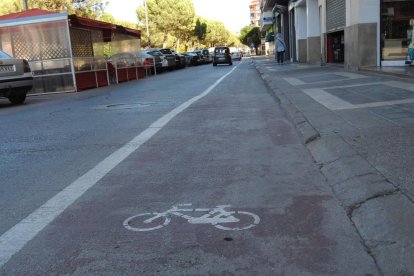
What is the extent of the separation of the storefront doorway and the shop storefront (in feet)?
19.3

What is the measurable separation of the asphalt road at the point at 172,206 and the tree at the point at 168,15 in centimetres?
6853

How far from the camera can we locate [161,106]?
37.9ft

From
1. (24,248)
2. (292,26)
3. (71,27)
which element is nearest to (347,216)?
(24,248)

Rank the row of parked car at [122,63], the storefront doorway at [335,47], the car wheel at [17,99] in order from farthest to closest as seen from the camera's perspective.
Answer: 1. the storefront doorway at [335,47]
2. the car wheel at [17,99]
3. the row of parked car at [122,63]

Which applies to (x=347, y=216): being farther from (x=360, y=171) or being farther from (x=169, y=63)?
(x=169, y=63)

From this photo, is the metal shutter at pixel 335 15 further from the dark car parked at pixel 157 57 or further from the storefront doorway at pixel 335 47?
the dark car parked at pixel 157 57

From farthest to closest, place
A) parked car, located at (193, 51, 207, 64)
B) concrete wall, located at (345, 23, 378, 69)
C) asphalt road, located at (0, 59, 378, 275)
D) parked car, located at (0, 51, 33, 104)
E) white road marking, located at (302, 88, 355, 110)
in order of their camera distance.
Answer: parked car, located at (193, 51, 207, 64) → concrete wall, located at (345, 23, 378, 69) → parked car, located at (0, 51, 33, 104) → white road marking, located at (302, 88, 355, 110) → asphalt road, located at (0, 59, 378, 275)

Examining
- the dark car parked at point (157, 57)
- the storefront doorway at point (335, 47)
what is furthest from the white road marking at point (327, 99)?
the dark car parked at point (157, 57)

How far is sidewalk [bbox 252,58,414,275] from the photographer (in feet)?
10.7

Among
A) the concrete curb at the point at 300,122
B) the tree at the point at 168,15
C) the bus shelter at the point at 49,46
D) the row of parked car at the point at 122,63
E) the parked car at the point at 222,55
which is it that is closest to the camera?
the concrete curb at the point at 300,122

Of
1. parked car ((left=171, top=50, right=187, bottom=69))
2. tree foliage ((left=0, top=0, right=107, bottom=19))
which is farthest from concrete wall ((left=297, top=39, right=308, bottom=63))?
tree foliage ((left=0, top=0, right=107, bottom=19))

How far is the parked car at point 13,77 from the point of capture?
1398 cm

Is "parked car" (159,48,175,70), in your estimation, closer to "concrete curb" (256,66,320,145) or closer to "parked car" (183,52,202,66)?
"parked car" (183,52,202,66)

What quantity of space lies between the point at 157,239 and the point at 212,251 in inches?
18.3
